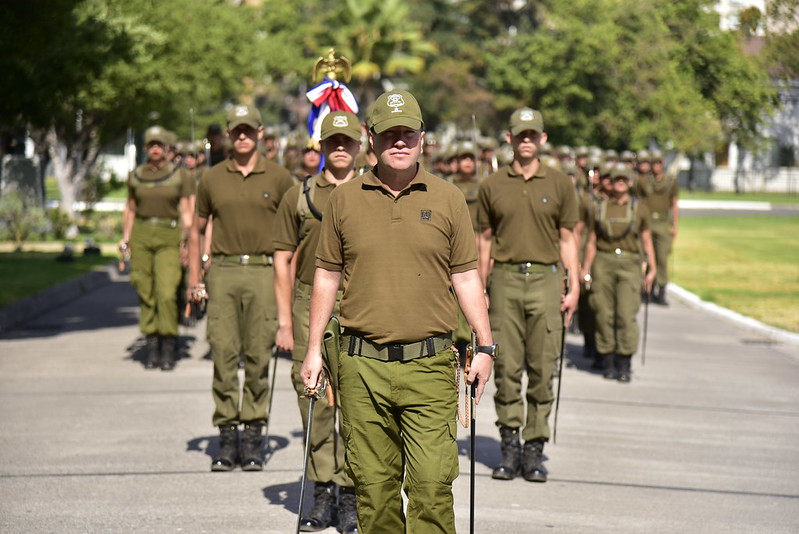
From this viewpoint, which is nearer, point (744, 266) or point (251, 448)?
point (251, 448)

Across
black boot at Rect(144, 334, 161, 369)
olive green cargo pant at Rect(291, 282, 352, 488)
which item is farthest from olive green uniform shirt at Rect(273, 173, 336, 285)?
black boot at Rect(144, 334, 161, 369)

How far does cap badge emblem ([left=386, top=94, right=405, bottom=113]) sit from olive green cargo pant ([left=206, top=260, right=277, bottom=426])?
3.45 meters

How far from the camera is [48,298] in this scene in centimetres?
1898

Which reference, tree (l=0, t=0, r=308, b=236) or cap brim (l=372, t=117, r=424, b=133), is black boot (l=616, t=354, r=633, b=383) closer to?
tree (l=0, t=0, r=308, b=236)

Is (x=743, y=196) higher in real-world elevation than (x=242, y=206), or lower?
lower

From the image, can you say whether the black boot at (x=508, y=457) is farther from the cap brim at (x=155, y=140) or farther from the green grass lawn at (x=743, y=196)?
the green grass lawn at (x=743, y=196)

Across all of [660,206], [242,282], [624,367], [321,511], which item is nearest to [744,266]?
[660,206]

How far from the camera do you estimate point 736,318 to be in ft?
61.1

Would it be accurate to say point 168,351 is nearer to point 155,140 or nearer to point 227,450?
point 155,140

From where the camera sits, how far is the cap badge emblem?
5.86 metres

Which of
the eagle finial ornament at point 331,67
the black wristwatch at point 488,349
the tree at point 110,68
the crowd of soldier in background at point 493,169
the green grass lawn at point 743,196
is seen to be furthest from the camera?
the green grass lawn at point 743,196

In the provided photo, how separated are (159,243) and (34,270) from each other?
9637 mm

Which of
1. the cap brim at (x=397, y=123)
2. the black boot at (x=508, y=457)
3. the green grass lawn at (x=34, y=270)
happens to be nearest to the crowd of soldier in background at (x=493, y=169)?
the black boot at (x=508, y=457)

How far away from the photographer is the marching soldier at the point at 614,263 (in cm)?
1366
